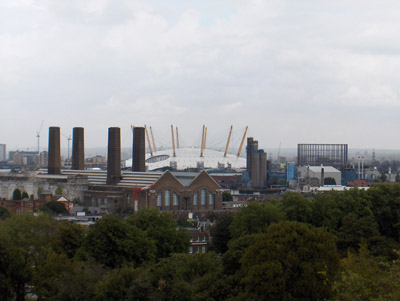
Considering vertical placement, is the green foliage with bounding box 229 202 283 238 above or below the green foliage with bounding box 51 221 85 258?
above

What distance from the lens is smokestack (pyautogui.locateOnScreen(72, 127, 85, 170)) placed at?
383 ft

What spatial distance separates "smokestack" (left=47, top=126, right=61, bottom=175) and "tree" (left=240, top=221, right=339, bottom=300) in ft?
293

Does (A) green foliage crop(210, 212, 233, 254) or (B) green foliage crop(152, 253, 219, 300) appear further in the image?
(A) green foliage crop(210, 212, 233, 254)

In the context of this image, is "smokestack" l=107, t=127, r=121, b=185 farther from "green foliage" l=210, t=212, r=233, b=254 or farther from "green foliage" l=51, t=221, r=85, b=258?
"green foliage" l=51, t=221, r=85, b=258

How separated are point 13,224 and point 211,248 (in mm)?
15500

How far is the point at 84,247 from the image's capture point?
39469 mm

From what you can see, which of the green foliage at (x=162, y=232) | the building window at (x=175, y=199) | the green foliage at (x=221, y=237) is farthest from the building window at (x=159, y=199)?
the green foliage at (x=162, y=232)

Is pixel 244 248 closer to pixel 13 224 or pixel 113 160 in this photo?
pixel 13 224

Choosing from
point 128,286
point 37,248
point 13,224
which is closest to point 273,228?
point 128,286

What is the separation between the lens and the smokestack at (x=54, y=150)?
379ft

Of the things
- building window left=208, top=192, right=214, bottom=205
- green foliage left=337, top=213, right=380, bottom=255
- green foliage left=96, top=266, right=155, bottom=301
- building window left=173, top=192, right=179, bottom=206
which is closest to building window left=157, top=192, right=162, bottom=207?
building window left=173, top=192, right=179, bottom=206

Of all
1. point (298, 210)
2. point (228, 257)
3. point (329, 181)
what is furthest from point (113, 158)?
point (228, 257)

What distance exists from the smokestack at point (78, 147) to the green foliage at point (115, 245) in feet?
253

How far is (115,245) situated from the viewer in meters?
40.2
